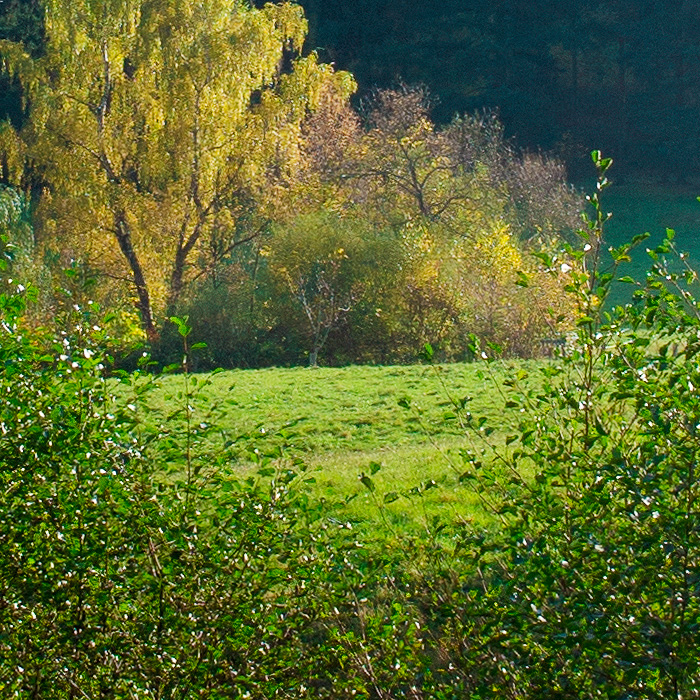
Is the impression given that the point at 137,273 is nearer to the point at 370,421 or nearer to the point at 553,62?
the point at 370,421

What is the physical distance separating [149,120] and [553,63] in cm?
4155

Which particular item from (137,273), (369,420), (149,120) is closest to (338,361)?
(137,273)

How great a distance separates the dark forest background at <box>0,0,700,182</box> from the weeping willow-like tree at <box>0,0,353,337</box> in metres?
31.6

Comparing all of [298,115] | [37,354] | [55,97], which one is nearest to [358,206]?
[298,115]

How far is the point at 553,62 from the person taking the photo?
61781mm

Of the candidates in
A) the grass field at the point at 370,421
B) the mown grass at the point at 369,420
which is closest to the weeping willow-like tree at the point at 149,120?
the mown grass at the point at 369,420

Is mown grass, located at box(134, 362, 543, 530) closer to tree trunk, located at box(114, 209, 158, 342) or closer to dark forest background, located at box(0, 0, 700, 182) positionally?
tree trunk, located at box(114, 209, 158, 342)

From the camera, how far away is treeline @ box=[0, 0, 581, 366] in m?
24.2

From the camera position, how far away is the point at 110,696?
3.97 meters

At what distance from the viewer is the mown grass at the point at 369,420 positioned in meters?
10.0

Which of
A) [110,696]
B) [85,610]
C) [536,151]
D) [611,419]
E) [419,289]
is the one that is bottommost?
[110,696]

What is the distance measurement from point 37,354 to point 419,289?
72.3 ft

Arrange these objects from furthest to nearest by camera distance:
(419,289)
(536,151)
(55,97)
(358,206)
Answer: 1. (536,151)
2. (358,206)
3. (419,289)
4. (55,97)

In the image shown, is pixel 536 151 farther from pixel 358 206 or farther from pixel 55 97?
pixel 55 97
